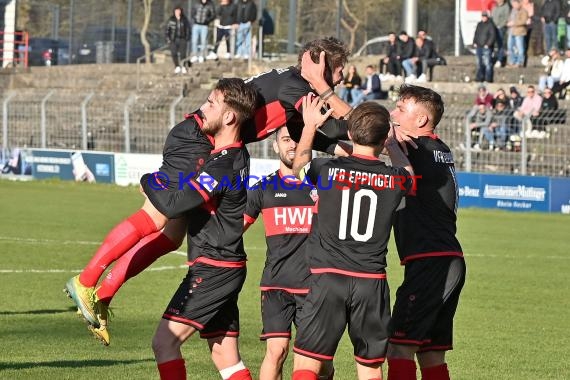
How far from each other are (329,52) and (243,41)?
31602 mm

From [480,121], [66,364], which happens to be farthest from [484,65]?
[66,364]

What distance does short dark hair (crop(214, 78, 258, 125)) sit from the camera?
304 inches

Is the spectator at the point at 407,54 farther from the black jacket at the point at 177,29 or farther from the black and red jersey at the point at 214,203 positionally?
the black and red jersey at the point at 214,203

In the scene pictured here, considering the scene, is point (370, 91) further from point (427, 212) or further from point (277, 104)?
point (427, 212)

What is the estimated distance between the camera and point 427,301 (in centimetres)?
805

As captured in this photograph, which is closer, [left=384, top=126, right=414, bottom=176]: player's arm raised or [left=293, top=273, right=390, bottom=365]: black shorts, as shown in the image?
[left=293, top=273, right=390, bottom=365]: black shorts

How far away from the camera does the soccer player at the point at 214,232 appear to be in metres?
7.69

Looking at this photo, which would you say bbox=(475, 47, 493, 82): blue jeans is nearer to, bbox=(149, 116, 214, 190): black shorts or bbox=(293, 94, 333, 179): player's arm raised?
bbox=(149, 116, 214, 190): black shorts

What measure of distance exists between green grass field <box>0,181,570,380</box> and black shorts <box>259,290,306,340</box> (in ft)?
4.13

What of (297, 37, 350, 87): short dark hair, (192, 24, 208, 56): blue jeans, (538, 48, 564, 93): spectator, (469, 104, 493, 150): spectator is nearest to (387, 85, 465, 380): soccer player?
(297, 37, 350, 87): short dark hair

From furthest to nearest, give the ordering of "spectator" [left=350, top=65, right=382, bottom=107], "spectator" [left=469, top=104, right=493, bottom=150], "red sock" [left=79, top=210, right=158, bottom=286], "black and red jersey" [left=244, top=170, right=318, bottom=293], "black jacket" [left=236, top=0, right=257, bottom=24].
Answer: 1. "black jacket" [left=236, top=0, right=257, bottom=24]
2. "spectator" [left=350, top=65, right=382, bottom=107]
3. "spectator" [left=469, top=104, right=493, bottom=150]
4. "black and red jersey" [left=244, top=170, right=318, bottom=293]
5. "red sock" [left=79, top=210, right=158, bottom=286]

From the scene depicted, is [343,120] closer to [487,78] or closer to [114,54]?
[487,78]

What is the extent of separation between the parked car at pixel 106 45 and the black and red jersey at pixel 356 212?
3755 cm

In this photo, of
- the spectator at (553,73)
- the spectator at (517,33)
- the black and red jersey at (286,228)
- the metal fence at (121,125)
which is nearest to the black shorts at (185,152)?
the black and red jersey at (286,228)
